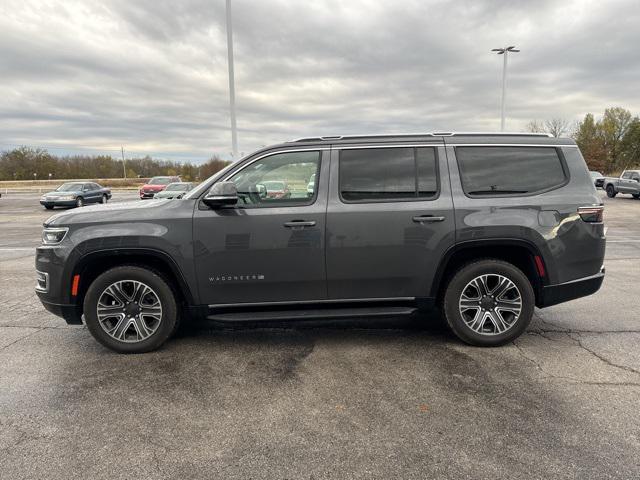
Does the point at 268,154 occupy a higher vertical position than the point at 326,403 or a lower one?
higher

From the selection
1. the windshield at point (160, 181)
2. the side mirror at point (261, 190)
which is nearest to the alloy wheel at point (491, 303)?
the side mirror at point (261, 190)

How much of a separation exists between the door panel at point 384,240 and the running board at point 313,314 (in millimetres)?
161

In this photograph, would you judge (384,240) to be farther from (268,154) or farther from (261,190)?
(268,154)

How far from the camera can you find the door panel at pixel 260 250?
3926 millimetres

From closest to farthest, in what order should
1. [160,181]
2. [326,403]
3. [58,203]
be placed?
[326,403]
[58,203]
[160,181]

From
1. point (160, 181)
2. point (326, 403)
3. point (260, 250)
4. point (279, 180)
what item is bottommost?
point (326, 403)

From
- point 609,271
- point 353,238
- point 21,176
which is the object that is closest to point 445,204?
point 353,238

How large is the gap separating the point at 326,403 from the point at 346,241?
143 centimetres

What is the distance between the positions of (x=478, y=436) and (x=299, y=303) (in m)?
1.89

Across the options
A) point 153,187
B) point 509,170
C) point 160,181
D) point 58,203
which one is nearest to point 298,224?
point 509,170

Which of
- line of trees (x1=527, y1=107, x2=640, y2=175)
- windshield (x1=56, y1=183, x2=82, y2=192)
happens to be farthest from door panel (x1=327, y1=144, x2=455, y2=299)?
line of trees (x1=527, y1=107, x2=640, y2=175)

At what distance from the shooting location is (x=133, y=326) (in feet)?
13.4

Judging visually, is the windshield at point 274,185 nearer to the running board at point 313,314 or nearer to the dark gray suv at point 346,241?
the dark gray suv at point 346,241

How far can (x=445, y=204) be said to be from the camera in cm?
402
